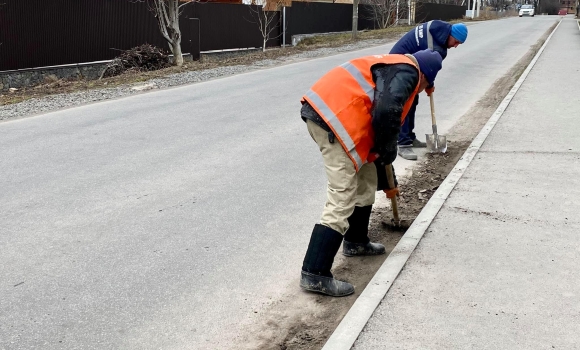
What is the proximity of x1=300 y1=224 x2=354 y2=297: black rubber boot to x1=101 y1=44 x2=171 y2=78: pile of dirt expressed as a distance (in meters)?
15.6

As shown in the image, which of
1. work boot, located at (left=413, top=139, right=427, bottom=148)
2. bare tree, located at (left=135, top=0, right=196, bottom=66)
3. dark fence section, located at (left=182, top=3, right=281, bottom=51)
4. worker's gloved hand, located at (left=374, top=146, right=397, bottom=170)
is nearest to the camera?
worker's gloved hand, located at (left=374, top=146, right=397, bottom=170)

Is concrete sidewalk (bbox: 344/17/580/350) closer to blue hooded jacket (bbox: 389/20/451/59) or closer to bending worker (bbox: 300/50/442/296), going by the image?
bending worker (bbox: 300/50/442/296)

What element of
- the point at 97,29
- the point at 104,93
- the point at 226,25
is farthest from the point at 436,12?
the point at 104,93

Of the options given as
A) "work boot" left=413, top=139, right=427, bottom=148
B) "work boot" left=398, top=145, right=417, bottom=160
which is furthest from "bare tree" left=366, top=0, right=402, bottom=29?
"work boot" left=398, top=145, right=417, bottom=160

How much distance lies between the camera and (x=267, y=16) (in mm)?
29719

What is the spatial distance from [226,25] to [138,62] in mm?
8630

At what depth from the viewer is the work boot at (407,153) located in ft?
24.0

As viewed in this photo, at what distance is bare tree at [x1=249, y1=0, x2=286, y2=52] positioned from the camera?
28.7 m

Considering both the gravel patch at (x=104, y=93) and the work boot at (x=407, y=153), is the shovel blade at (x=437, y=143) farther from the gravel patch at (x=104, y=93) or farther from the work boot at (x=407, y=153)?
the gravel patch at (x=104, y=93)

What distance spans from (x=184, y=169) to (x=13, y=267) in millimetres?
2695

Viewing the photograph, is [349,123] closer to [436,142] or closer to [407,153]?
[407,153]

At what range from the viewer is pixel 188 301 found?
3.77 m

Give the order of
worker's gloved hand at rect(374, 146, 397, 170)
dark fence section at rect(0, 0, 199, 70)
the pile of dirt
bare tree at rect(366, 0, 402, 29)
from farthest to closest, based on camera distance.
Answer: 1. bare tree at rect(366, 0, 402, 29)
2. the pile of dirt
3. dark fence section at rect(0, 0, 199, 70)
4. worker's gloved hand at rect(374, 146, 397, 170)

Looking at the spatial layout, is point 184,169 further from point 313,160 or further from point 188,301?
point 188,301
